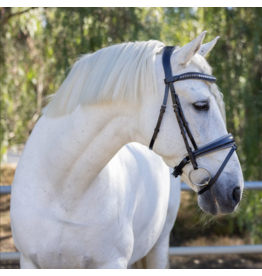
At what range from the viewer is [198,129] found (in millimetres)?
1476

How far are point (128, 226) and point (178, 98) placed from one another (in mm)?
743

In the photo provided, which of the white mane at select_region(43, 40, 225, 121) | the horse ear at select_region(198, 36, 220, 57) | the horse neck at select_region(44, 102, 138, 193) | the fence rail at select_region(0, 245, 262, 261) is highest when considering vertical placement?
the horse ear at select_region(198, 36, 220, 57)

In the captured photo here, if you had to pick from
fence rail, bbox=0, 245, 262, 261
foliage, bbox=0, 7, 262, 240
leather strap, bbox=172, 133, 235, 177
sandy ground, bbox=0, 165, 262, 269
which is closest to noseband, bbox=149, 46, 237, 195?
leather strap, bbox=172, 133, 235, 177

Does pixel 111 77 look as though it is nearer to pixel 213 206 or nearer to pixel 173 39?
pixel 213 206

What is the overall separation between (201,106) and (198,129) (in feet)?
0.31

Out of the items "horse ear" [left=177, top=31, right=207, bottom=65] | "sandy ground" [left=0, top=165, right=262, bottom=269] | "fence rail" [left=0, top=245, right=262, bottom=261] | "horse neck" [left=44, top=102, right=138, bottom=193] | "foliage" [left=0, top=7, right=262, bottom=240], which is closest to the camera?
"horse ear" [left=177, top=31, right=207, bottom=65]

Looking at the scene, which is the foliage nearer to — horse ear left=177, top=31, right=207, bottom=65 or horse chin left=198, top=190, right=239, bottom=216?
horse ear left=177, top=31, right=207, bottom=65

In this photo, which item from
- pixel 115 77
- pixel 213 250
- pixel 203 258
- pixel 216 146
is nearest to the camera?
pixel 216 146

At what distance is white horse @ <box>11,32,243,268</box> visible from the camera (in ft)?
4.89

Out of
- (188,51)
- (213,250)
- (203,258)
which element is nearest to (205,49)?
(188,51)

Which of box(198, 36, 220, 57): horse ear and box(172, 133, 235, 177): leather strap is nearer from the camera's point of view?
box(172, 133, 235, 177): leather strap

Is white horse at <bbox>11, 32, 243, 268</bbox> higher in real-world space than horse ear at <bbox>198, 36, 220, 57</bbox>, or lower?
lower
